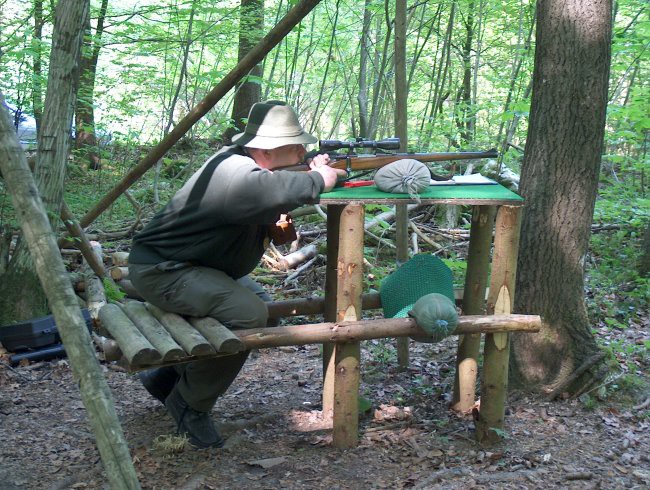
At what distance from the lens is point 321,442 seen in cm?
404

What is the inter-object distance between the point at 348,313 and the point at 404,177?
869 millimetres

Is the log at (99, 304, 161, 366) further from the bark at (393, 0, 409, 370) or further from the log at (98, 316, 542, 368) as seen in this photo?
the bark at (393, 0, 409, 370)

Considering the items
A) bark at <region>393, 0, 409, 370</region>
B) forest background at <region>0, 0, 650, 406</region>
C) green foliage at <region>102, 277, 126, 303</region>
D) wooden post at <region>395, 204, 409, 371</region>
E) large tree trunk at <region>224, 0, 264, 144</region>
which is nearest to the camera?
bark at <region>393, 0, 409, 370</region>

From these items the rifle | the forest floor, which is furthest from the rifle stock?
the forest floor

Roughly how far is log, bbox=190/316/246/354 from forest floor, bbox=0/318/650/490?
0.78 metres

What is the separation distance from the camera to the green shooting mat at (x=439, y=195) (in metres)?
3.59

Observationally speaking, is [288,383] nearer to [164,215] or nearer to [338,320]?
[338,320]

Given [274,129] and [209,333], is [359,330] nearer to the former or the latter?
[209,333]

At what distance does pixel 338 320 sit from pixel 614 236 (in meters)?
6.09

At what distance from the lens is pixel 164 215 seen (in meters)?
3.72

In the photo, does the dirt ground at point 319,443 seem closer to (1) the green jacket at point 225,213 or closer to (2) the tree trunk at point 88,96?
(1) the green jacket at point 225,213

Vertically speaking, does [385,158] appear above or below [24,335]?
above

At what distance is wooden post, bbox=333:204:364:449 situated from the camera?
3699 mm

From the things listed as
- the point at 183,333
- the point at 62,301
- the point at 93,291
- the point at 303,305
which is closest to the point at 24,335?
the point at 93,291
